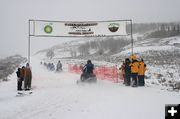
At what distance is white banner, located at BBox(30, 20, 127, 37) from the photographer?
69.1ft

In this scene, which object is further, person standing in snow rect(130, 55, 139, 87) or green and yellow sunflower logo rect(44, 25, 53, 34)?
green and yellow sunflower logo rect(44, 25, 53, 34)

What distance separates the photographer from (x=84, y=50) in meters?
184

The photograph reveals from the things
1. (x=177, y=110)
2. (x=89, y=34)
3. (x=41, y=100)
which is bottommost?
(x=41, y=100)

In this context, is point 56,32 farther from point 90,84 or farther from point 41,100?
point 41,100

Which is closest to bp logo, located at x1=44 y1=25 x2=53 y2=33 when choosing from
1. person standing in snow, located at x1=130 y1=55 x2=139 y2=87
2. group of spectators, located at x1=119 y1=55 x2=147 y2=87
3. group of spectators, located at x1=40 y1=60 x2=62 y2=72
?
group of spectators, located at x1=119 y1=55 x2=147 y2=87

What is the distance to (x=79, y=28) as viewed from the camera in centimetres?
2161

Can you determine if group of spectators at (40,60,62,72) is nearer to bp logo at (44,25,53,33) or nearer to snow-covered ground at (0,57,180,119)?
bp logo at (44,25,53,33)

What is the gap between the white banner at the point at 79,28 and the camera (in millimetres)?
21062

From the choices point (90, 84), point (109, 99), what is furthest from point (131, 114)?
point (90, 84)

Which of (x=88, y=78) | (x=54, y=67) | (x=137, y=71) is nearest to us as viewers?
(x=137, y=71)

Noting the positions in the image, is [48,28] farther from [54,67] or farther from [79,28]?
[54,67]

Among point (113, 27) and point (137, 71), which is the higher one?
point (113, 27)

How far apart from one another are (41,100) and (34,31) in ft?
29.4

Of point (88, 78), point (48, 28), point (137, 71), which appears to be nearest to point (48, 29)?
point (48, 28)
